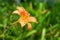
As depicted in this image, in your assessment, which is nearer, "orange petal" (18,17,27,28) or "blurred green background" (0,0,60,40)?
"orange petal" (18,17,27,28)

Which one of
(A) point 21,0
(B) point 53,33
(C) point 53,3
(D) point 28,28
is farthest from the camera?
(C) point 53,3

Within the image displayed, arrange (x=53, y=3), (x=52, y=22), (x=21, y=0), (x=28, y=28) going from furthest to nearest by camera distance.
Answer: (x=53, y=3)
(x=21, y=0)
(x=52, y=22)
(x=28, y=28)

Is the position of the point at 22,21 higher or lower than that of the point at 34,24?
lower

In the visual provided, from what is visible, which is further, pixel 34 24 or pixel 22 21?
pixel 34 24

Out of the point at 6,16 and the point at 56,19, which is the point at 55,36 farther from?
the point at 6,16

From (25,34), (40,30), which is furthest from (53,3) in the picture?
(25,34)

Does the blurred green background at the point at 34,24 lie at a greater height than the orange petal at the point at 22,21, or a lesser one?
greater

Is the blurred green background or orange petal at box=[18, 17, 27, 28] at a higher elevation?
the blurred green background

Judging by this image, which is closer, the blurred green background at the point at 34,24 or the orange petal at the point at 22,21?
the orange petal at the point at 22,21
